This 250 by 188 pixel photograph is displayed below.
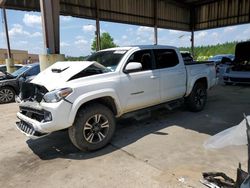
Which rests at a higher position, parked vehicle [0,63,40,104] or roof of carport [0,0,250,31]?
roof of carport [0,0,250,31]

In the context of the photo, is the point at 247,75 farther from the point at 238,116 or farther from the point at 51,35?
the point at 51,35

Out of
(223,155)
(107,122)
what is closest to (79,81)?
(107,122)

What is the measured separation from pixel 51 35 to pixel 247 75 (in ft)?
28.8

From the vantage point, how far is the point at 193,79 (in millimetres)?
6656

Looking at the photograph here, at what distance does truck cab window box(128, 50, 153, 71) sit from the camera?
215 inches

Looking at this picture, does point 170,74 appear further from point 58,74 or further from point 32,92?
point 32,92

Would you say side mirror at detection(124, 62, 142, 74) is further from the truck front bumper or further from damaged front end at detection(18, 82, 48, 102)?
damaged front end at detection(18, 82, 48, 102)

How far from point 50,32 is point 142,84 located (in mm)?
3435

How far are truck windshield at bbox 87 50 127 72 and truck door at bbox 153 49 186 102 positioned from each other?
0.96 m

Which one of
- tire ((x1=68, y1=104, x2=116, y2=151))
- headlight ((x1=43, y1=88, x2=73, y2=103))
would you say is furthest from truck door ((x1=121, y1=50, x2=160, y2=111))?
headlight ((x1=43, y1=88, x2=73, y2=103))

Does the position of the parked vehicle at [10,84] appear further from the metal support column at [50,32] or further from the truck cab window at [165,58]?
the truck cab window at [165,58]

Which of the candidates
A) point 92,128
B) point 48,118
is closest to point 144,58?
point 92,128

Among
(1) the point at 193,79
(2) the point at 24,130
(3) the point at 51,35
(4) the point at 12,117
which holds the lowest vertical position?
(4) the point at 12,117

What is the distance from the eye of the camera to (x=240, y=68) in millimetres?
11680
